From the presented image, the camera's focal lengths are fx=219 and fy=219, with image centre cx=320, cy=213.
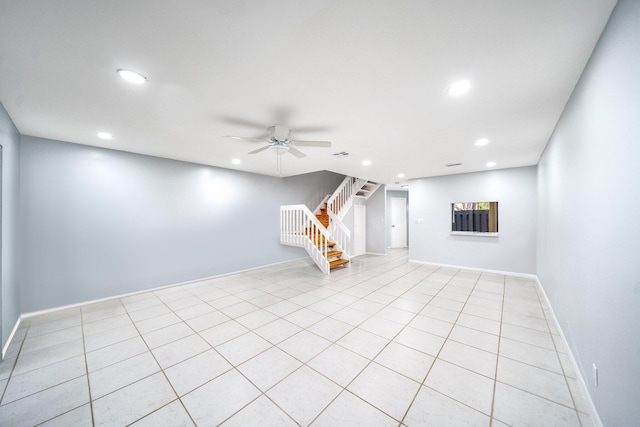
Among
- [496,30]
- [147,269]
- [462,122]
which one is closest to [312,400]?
Result: [496,30]

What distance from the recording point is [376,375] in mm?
1989

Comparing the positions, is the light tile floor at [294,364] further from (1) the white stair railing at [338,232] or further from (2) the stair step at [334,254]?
(1) the white stair railing at [338,232]

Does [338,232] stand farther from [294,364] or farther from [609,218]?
[609,218]

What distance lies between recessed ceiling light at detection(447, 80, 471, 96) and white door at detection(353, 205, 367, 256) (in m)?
5.84

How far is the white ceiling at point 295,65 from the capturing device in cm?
127

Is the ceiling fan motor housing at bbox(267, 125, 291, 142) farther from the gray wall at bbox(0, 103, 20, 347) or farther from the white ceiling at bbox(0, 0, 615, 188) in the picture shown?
the gray wall at bbox(0, 103, 20, 347)

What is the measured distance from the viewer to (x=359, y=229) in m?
8.14

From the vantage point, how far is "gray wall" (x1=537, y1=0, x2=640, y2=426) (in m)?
1.11

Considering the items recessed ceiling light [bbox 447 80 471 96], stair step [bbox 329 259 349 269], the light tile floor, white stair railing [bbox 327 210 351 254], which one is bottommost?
the light tile floor

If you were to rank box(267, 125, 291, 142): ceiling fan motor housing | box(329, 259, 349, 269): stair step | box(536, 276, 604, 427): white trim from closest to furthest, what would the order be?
box(536, 276, 604, 427): white trim < box(267, 125, 291, 142): ceiling fan motor housing < box(329, 259, 349, 269): stair step

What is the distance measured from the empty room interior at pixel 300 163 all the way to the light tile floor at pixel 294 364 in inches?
0.9

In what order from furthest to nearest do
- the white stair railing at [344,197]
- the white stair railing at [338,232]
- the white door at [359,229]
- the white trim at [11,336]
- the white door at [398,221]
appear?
the white door at [398,221], the white door at [359,229], the white stair railing at [344,197], the white stair railing at [338,232], the white trim at [11,336]

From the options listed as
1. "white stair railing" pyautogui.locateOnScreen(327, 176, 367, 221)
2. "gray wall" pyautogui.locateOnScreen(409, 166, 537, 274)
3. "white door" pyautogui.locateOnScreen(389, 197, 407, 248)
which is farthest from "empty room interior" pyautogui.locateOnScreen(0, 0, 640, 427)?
"white door" pyautogui.locateOnScreen(389, 197, 407, 248)

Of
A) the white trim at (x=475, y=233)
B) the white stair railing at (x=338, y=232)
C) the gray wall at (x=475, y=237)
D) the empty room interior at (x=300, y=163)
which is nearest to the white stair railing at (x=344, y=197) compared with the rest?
the white stair railing at (x=338, y=232)
